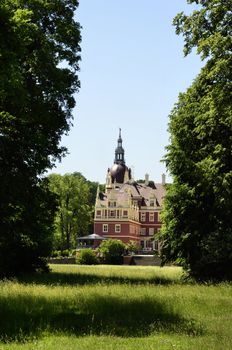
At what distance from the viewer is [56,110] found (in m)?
24.0

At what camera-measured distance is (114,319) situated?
13094 millimetres

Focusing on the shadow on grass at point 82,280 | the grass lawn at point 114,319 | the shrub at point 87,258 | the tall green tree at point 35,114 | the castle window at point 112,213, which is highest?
the castle window at point 112,213

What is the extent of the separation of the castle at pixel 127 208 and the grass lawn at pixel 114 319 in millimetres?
80854

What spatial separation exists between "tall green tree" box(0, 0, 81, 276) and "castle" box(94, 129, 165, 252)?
7421 cm

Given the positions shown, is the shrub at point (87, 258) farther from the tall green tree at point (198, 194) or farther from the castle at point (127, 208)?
the castle at point (127, 208)

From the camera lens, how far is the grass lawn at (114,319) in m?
10.2

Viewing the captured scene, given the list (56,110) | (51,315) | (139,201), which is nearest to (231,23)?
(56,110)

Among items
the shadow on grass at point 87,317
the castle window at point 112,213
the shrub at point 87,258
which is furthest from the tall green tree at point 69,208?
the shadow on grass at point 87,317

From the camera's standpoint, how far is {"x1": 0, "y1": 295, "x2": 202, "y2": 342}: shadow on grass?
11.6 metres

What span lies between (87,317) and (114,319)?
0.70 metres

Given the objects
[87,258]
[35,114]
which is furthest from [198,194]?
[87,258]

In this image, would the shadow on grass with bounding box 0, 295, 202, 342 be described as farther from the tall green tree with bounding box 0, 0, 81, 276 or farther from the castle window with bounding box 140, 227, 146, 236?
the castle window with bounding box 140, 227, 146, 236

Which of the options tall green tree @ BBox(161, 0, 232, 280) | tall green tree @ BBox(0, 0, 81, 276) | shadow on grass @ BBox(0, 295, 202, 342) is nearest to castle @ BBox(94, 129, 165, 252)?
tall green tree @ BBox(161, 0, 232, 280)

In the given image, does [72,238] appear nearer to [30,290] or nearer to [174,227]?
[174,227]
